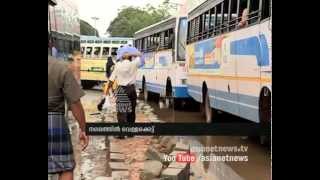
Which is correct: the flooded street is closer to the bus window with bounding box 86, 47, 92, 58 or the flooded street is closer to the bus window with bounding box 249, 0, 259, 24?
the bus window with bounding box 86, 47, 92, 58

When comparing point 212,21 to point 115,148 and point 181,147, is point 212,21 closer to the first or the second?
point 181,147

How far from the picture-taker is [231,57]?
5.88m

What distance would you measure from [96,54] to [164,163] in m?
1.12

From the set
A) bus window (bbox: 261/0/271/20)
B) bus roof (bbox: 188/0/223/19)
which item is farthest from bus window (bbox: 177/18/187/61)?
bus window (bbox: 261/0/271/20)

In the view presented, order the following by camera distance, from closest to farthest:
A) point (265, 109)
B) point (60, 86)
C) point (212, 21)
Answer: point (60, 86) < point (265, 109) < point (212, 21)

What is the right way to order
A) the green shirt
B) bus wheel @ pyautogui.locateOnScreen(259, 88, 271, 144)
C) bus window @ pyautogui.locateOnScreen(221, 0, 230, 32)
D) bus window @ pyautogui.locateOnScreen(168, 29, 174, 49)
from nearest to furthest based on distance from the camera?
1. the green shirt
2. bus wheel @ pyautogui.locateOnScreen(259, 88, 271, 144)
3. bus window @ pyautogui.locateOnScreen(221, 0, 230, 32)
4. bus window @ pyautogui.locateOnScreen(168, 29, 174, 49)

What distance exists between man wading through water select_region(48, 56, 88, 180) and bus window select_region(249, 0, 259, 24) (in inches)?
62.1

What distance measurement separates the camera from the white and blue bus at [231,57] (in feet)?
18.8

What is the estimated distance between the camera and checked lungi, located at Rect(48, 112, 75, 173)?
5715 millimetres

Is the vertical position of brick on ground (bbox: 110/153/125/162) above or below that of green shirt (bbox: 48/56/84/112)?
below

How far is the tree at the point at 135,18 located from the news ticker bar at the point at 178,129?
2.74 ft

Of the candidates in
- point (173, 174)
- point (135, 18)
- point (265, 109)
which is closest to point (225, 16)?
point (135, 18)

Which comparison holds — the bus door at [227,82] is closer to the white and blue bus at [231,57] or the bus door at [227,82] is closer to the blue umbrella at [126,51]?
the white and blue bus at [231,57]
